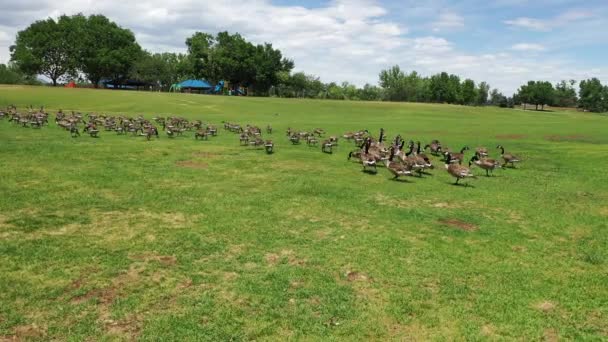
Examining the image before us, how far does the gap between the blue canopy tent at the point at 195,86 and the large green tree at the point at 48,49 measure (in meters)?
29.9

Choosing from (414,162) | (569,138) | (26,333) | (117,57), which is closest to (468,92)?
(117,57)

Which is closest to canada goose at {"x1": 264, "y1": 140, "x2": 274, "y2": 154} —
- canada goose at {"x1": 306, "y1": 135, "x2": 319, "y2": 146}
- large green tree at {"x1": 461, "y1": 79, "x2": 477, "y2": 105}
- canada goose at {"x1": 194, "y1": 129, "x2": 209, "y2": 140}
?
canada goose at {"x1": 306, "y1": 135, "x2": 319, "y2": 146}

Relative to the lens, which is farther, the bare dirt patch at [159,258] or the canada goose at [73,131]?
the canada goose at [73,131]

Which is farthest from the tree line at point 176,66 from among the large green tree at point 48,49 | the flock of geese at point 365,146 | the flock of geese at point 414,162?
the flock of geese at point 414,162

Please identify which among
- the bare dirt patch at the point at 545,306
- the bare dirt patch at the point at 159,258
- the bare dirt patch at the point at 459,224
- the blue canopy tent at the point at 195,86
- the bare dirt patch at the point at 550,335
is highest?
the blue canopy tent at the point at 195,86

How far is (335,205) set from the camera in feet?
57.1

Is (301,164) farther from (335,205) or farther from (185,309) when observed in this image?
(185,309)

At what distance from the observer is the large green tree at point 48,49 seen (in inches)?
4872

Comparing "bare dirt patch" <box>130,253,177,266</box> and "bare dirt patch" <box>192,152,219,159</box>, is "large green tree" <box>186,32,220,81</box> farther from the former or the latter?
"bare dirt patch" <box>130,253,177,266</box>

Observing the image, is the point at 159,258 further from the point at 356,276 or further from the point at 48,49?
the point at 48,49

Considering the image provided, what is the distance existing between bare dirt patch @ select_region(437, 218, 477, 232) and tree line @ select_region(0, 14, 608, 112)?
4894 inches

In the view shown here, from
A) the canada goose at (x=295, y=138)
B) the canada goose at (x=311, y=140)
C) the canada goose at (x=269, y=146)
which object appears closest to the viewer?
the canada goose at (x=269, y=146)

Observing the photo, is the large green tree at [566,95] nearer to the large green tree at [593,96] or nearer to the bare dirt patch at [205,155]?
the large green tree at [593,96]

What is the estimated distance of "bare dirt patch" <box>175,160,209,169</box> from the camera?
23.6 meters
